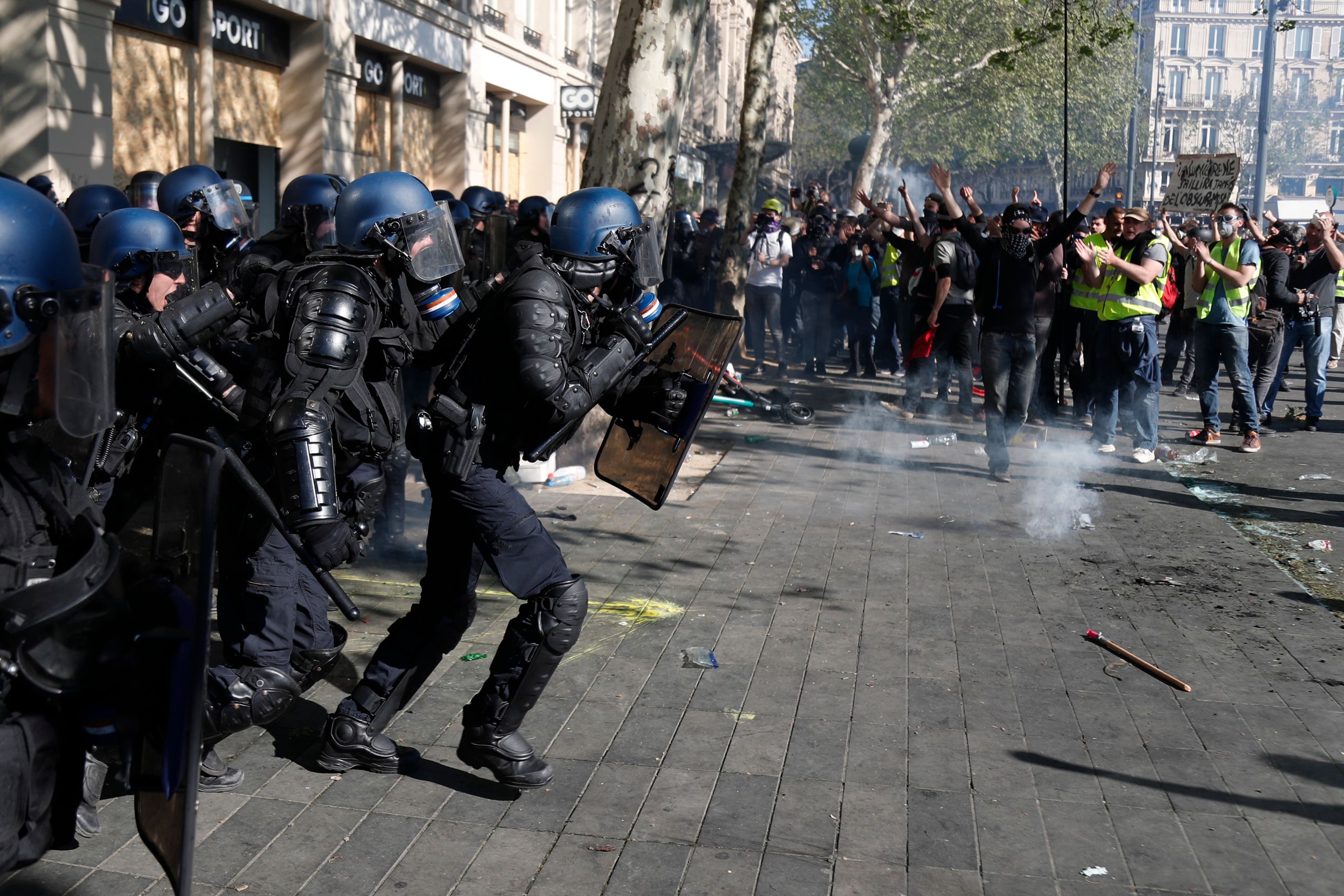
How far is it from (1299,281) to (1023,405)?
4.39 m

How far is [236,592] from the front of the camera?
12.8 ft

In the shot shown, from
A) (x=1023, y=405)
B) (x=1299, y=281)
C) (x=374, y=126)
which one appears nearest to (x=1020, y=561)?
(x=1023, y=405)

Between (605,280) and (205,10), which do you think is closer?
(605,280)

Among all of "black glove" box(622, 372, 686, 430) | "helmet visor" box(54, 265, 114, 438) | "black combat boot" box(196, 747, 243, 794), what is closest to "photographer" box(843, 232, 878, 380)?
"black glove" box(622, 372, 686, 430)

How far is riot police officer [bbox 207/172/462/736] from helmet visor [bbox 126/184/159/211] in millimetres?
3380

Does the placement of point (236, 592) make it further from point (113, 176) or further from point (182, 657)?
point (113, 176)

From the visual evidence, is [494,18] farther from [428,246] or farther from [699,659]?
[428,246]

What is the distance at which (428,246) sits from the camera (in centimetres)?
384

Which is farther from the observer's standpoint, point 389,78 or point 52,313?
point 389,78

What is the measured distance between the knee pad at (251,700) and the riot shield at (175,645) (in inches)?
59.1

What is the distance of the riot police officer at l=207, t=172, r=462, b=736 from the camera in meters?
3.51

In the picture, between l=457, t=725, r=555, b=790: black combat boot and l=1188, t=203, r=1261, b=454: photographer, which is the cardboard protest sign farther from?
l=457, t=725, r=555, b=790: black combat boot

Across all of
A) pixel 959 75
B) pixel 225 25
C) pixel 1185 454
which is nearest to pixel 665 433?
pixel 1185 454

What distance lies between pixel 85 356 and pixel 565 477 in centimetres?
632
